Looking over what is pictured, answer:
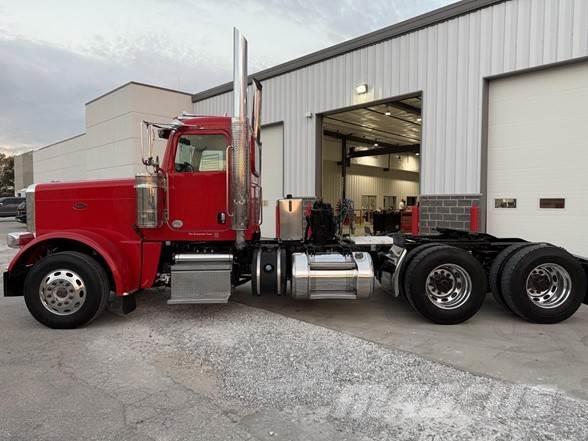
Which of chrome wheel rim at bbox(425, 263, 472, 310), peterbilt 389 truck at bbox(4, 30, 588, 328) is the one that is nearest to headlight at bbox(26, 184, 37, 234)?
peterbilt 389 truck at bbox(4, 30, 588, 328)

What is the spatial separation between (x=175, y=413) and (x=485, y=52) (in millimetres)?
9723

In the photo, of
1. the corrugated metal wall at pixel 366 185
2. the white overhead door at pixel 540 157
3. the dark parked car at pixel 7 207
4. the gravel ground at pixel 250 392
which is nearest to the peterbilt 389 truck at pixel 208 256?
the gravel ground at pixel 250 392

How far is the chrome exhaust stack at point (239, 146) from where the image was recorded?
5375 millimetres

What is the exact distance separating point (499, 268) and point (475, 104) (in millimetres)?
5494

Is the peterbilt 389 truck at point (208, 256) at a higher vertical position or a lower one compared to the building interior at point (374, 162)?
lower

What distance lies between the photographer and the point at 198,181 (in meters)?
5.75

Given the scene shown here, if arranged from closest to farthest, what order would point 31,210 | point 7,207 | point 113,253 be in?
point 113,253, point 31,210, point 7,207

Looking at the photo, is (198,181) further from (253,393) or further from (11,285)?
(253,393)

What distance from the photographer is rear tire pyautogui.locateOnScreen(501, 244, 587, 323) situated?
212 inches

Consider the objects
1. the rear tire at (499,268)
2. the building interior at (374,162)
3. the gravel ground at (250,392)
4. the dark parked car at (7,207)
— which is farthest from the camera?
the dark parked car at (7,207)

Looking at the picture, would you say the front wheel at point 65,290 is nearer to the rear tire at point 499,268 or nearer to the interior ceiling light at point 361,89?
the rear tire at point 499,268

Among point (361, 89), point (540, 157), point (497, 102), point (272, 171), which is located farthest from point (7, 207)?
point (540, 157)

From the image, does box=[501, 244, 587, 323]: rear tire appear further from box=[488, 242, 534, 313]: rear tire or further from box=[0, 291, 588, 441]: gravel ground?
box=[0, 291, 588, 441]: gravel ground

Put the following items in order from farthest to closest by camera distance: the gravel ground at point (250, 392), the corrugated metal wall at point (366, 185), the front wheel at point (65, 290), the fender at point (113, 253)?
the corrugated metal wall at point (366, 185)
the fender at point (113, 253)
the front wheel at point (65, 290)
the gravel ground at point (250, 392)
